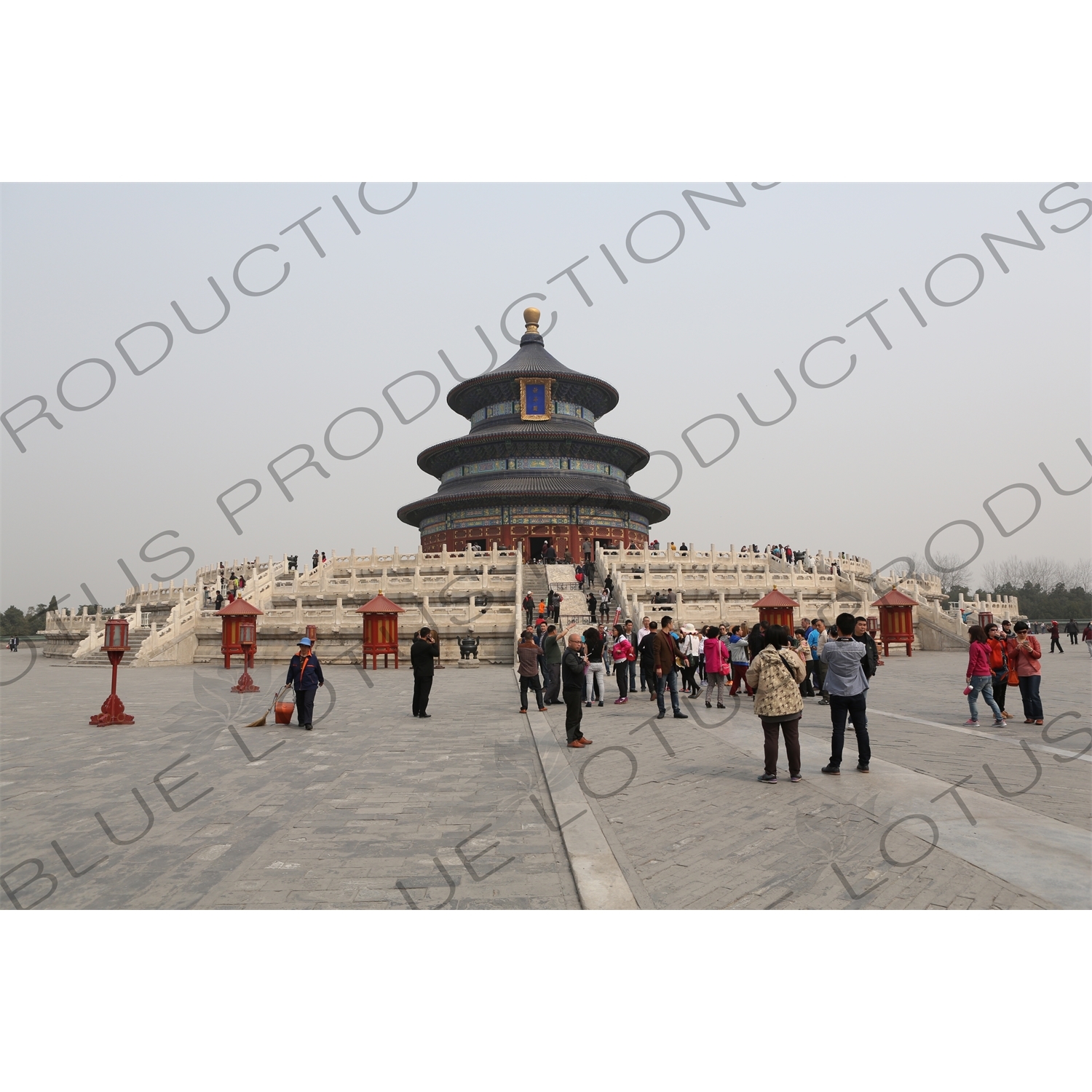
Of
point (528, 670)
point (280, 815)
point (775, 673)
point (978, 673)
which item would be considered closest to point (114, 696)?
point (528, 670)

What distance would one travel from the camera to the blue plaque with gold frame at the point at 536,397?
44625 mm

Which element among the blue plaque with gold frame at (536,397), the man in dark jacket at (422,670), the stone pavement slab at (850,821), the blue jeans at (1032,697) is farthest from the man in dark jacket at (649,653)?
the blue plaque with gold frame at (536,397)

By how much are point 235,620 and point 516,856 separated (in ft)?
63.7

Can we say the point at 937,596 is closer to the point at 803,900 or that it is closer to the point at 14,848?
the point at 803,900

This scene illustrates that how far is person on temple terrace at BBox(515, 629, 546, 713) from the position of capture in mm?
12000

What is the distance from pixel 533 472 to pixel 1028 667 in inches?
1339

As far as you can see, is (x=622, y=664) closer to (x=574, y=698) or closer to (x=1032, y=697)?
(x=574, y=698)

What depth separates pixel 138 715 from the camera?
12062 millimetres

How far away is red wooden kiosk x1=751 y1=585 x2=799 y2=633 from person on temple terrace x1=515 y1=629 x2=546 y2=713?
8454 millimetres

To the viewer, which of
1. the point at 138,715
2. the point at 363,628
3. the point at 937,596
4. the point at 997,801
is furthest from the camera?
the point at 937,596

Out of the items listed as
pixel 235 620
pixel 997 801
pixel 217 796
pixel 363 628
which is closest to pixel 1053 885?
pixel 997 801

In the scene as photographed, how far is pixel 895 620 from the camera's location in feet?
76.7

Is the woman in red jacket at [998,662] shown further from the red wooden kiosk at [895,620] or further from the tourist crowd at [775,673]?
the red wooden kiosk at [895,620]

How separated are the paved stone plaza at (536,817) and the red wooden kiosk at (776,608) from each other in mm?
7657
